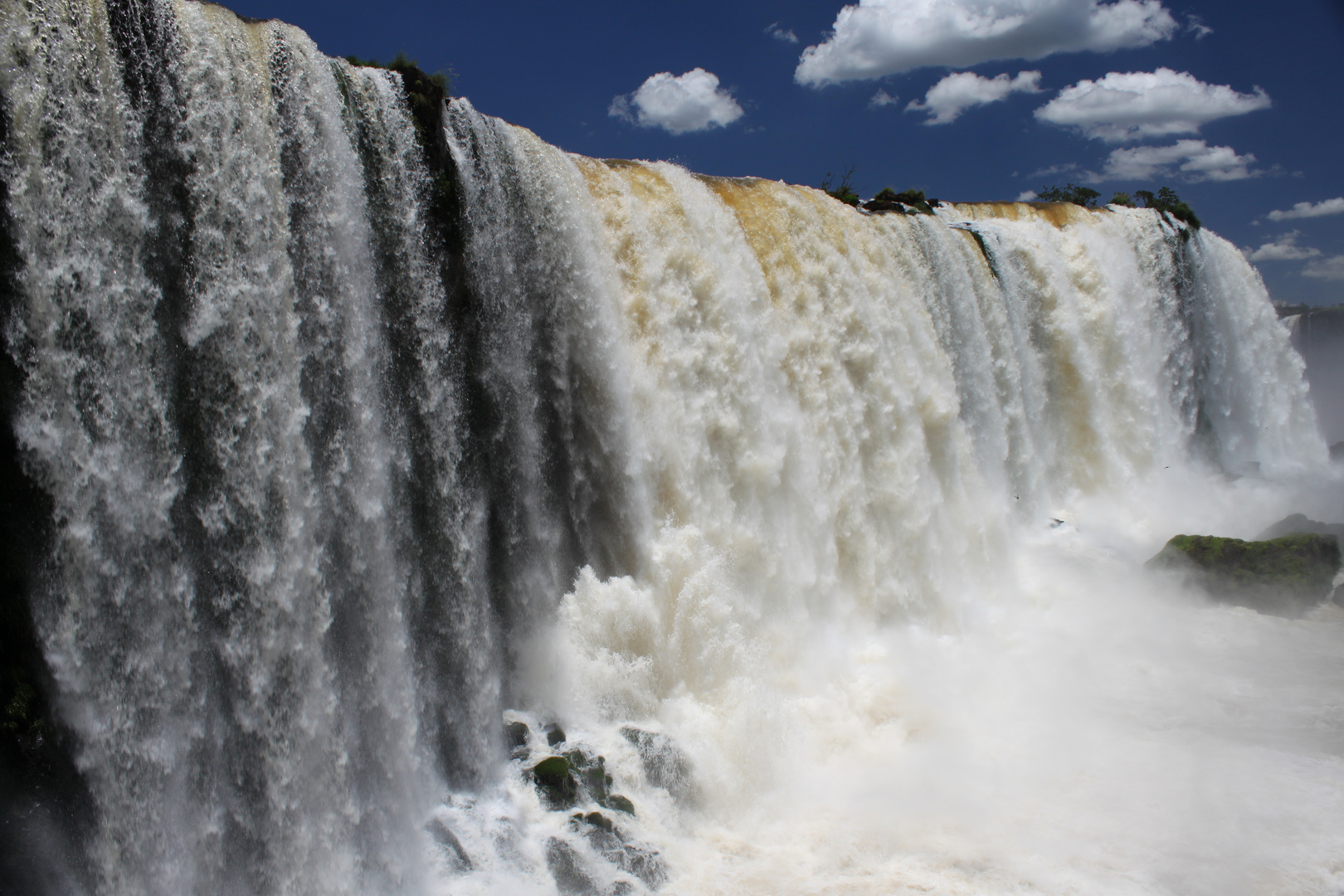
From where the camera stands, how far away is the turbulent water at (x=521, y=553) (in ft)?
14.8

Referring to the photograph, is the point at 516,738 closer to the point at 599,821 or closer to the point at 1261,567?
the point at 599,821

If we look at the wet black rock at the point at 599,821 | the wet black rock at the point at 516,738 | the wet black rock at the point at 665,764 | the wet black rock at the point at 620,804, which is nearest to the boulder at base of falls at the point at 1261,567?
the wet black rock at the point at 665,764

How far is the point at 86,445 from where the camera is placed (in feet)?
14.4

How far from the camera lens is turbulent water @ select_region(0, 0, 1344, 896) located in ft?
14.8

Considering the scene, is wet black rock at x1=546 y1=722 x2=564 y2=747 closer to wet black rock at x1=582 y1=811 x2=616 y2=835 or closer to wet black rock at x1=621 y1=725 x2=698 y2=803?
wet black rock at x1=621 y1=725 x2=698 y2=803

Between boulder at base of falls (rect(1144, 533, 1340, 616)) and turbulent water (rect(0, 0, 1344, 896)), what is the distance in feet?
1.14

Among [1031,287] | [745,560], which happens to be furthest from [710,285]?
[1031,287]

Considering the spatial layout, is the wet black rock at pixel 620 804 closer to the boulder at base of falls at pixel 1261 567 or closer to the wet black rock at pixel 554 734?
the wet black rock at pixel 554 734

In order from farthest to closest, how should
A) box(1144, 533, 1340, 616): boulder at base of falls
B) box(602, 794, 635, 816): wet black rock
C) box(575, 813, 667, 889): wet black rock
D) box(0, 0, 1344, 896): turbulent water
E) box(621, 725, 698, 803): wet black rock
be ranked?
box(1144, 533, 1340, 616): boulder at base of falls < box(621, 725, 698, 803): wet black rock < box(602, 794, 635, 816): wet black rock < box(575, 813, 667, 889): wet black rock < box(0, 0, 1344, 896): turbulent water

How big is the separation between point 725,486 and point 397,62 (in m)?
4.19

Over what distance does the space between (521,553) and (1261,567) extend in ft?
30.1

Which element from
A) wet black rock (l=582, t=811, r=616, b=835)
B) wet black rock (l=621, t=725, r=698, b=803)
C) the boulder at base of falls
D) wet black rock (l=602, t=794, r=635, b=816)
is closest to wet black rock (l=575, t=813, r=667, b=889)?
wet black rock (l=582, t=811, r=616, b=835)

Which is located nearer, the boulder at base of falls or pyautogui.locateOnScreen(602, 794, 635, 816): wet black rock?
pyautogui.locateOnScreen(602, 794, 635, 816): wet black rock

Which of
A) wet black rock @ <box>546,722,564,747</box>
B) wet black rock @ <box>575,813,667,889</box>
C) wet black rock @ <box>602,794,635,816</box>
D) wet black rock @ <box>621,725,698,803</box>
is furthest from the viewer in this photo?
wet black rock @ <box>546,722,564,747</box>
